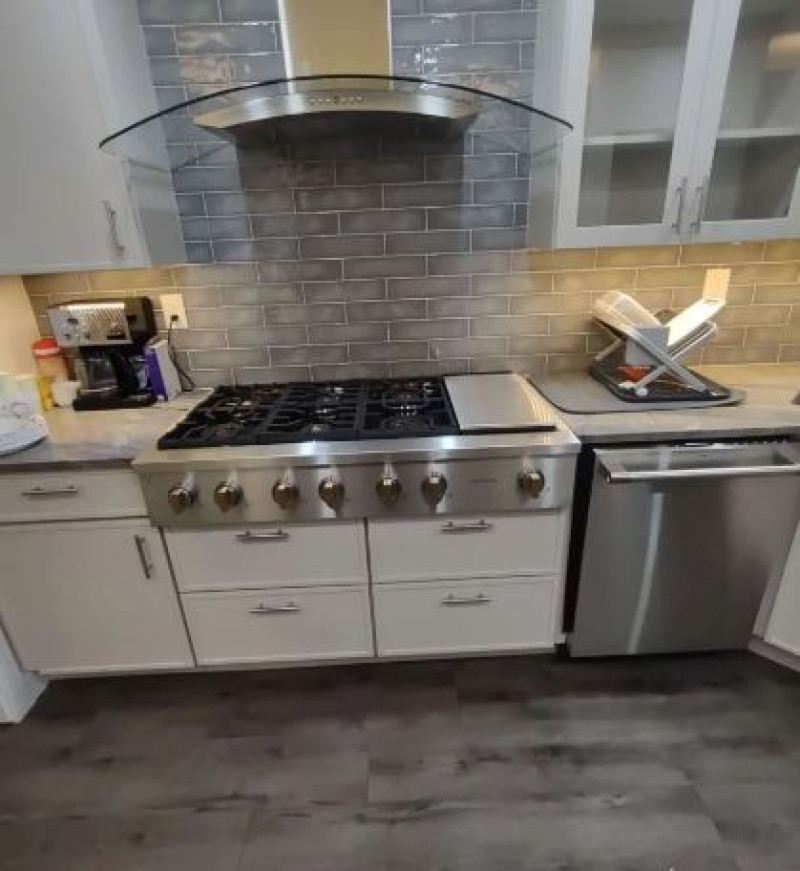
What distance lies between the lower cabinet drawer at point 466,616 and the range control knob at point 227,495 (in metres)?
0.55

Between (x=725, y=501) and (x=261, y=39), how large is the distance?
6.68ft

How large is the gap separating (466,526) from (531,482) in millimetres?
259

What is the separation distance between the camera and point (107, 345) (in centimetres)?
177

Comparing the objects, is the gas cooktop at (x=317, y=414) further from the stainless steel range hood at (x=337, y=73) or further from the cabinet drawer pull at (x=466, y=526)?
the stainless steel range hood at (x=337, y=73)

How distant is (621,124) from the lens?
1482mm

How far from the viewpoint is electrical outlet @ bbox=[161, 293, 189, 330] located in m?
1.87

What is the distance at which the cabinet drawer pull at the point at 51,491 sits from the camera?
147cm

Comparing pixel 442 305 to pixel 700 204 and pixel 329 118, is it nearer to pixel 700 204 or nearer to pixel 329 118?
pixel 329 118

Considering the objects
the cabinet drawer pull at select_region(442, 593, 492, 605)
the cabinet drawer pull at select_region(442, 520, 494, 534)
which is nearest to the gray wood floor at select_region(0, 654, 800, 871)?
the cabinet drawer pull at select_region(442, 593, 492, 605)

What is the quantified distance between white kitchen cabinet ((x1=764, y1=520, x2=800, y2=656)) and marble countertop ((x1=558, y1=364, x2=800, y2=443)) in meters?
0.39

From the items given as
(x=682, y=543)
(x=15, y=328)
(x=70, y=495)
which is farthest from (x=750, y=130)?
(x=15, y=328)

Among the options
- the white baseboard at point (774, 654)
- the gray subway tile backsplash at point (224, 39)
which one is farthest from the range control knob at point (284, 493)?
the white baseboard at point (774, 654)

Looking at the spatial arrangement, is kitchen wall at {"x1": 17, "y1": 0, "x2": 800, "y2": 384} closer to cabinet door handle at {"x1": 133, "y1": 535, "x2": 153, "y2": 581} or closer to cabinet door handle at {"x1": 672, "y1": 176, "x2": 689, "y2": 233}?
cabinet door handle at {"x1": 672, "y1": 176, "x2": 689, "y2": 233}

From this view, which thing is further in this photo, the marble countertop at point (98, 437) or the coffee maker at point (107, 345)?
the coffee maker at point (107, 345)
